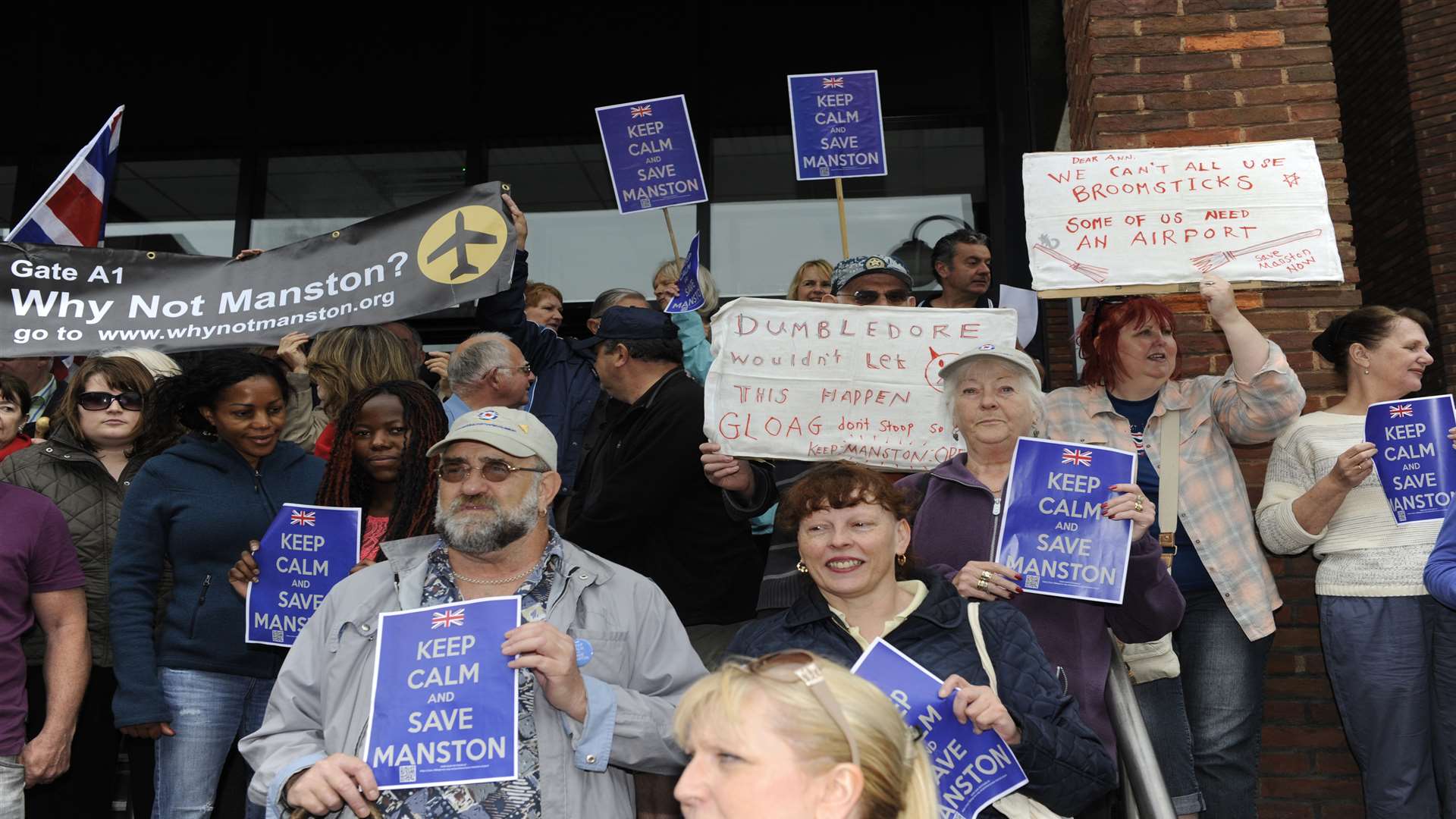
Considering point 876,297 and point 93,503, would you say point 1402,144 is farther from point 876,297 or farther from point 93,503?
Answer: point 93,503

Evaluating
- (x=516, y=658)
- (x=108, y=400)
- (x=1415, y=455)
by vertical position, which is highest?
(x=108, y=400)

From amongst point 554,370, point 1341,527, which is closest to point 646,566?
point 554,370

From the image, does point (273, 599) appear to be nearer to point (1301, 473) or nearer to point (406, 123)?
point (1301, 473)

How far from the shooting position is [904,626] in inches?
138

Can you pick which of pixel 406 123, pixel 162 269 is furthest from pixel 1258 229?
pixel 406 123

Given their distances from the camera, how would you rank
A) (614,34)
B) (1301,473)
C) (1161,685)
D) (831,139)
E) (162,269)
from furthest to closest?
1. (614,34)
2. (831,139)
3. (162,269)
4. (1301,473)
5. (1161,685)

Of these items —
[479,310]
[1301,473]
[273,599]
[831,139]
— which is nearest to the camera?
[273,599]

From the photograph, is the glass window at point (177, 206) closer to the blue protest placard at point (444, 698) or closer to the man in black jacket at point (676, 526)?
the man in black jacket at point (676, 526)

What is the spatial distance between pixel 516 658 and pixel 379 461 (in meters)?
1.57

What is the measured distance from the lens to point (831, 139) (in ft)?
22.9

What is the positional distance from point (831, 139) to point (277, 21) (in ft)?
18.4

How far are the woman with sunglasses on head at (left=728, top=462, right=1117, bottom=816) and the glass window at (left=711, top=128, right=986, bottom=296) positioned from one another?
6.10 meters

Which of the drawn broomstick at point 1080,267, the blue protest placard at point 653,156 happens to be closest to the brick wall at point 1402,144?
the blue protest placard at point 653,156

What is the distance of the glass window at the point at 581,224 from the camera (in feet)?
32.6
